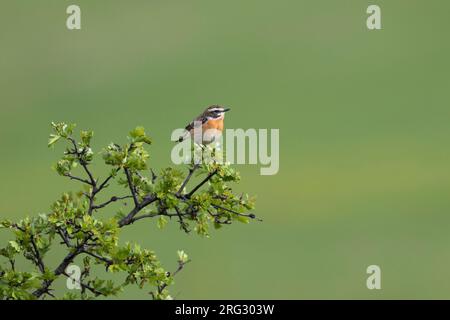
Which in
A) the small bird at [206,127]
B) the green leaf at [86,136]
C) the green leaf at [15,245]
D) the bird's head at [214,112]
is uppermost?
the bird's head at [214,112]

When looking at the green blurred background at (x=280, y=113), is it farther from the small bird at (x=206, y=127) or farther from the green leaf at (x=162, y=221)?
the green leaf at (x=162, y=221)

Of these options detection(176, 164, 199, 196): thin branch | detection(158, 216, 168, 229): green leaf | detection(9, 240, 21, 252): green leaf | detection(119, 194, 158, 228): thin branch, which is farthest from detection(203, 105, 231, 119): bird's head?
detection(9, 240, 21, 252): green leaf

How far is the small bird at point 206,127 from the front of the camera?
15.3m

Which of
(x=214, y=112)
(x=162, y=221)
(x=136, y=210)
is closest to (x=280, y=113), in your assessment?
(x=214, y=112)

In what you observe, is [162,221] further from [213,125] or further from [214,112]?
[214,112]

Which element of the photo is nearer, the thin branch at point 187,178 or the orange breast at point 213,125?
the thin branch at point 187,178

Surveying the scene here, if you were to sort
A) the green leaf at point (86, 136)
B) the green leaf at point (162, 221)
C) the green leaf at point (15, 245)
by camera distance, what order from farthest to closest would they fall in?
the green leaf at point (162, 221)
the green leaf at point (86, 136)
the green leaf at point (15, 245)

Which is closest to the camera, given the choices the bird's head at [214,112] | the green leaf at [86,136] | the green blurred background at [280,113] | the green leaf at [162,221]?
the green leaf at [86,136]

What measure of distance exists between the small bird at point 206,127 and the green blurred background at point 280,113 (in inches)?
587

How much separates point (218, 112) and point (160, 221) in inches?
183

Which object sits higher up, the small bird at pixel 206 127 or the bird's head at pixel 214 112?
the bird's head at pixel 214 112

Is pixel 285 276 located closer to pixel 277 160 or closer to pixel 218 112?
pixel 277 160

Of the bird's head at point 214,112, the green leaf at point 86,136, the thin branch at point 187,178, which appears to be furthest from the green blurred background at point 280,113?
the green leaf at point 86,136

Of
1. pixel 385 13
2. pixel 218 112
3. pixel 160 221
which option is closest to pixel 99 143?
pixel 385 13
